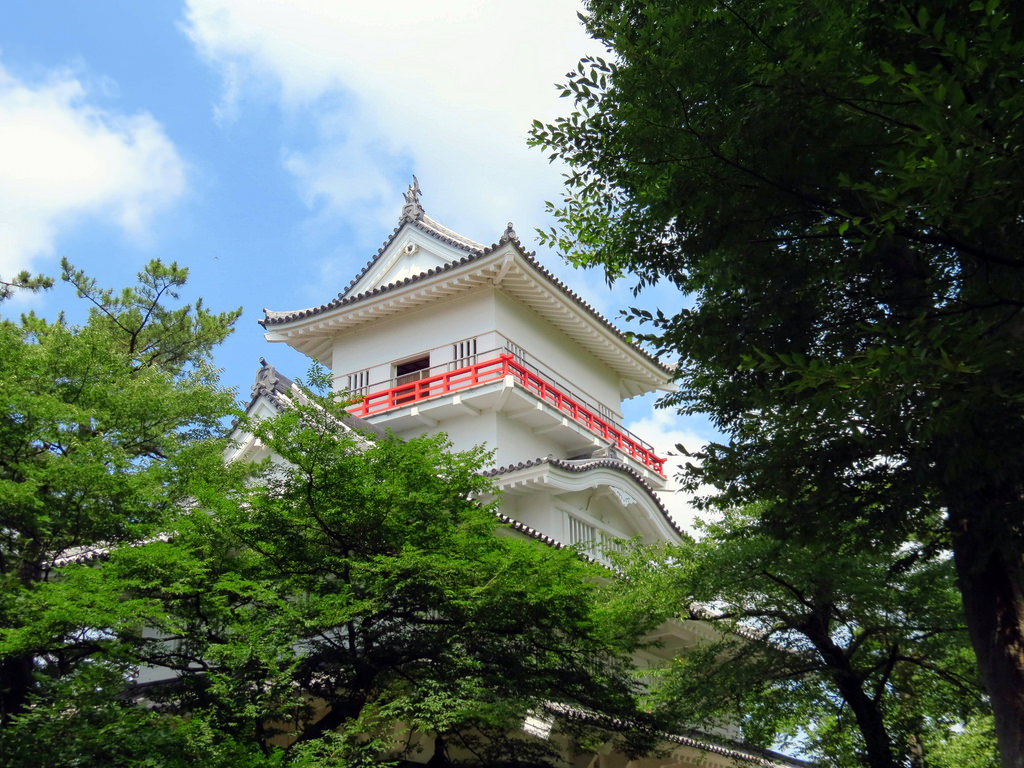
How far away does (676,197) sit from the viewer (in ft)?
25.1

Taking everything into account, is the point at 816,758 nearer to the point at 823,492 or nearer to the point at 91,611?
the point at 823,492

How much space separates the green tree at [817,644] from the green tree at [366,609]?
1.81 meters

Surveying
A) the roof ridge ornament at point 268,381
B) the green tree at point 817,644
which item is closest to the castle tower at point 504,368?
the roof ridge ornament at point 268,381

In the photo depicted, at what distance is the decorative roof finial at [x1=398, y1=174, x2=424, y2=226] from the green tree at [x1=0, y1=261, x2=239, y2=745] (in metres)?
12.7

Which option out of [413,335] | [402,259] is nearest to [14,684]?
[413,335]

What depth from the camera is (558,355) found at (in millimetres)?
23406

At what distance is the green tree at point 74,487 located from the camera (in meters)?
8.65

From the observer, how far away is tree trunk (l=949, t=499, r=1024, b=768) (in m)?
6.46

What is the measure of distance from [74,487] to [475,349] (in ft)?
38.7

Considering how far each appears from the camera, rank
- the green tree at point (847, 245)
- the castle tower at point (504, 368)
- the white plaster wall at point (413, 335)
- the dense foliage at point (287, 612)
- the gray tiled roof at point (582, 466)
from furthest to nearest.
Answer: the white plaster wall at point (413, 335)
the castle tower at point (504, 368)
the gray tiled roof at point (582, 466)
the dense foliage at point (287, 612)
the green tree at point (847, 245)

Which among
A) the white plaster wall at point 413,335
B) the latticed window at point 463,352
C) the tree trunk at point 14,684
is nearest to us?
the tree trunk at point 14,684

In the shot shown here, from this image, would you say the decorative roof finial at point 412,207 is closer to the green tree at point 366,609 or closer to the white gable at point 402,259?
the white gable at point 402,259

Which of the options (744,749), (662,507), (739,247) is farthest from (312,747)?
(662,507)

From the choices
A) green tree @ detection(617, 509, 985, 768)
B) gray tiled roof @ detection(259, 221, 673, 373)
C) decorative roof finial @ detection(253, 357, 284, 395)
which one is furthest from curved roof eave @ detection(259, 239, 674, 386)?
green tree @ detection(617, 509, 985, 768)
